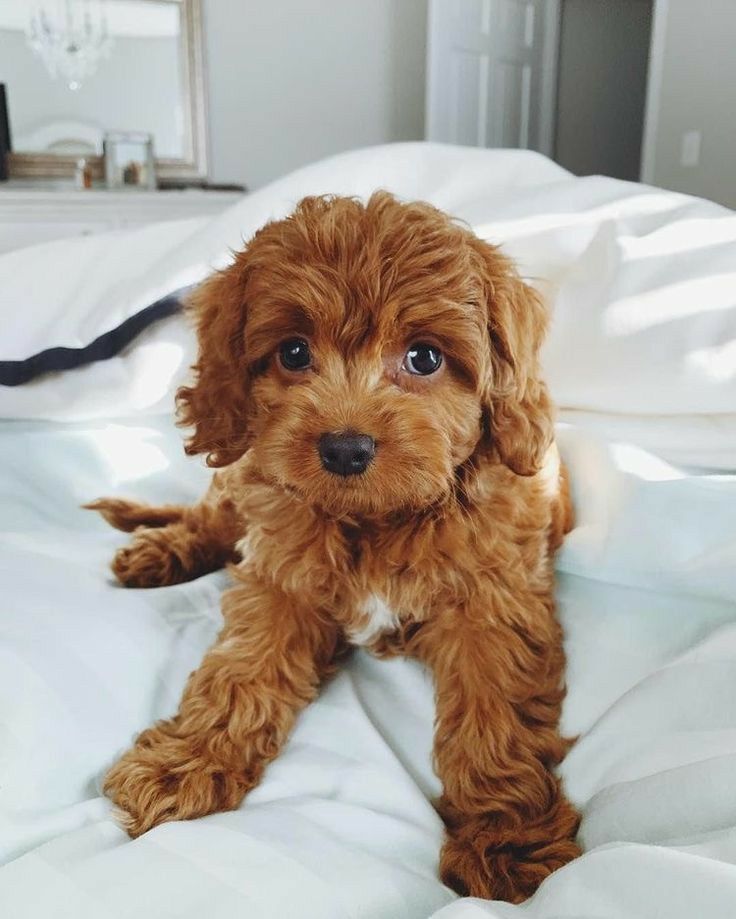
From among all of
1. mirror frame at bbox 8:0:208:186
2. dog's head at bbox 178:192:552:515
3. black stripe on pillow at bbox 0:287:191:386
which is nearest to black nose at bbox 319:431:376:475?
dog's head at bbox 178:192:552:515

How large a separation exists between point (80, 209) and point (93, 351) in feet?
12.0

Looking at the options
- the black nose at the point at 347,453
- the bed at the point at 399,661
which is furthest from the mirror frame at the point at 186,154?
the black nose at the point at 347,453

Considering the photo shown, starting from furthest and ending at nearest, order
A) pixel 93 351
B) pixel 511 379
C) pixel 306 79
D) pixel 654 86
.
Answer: pixel 306 79, pixel 654 86, pixel 93 351, pixel 511 379

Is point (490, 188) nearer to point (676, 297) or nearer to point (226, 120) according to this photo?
point (676, 297)

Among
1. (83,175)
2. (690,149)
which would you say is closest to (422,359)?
(690,149)

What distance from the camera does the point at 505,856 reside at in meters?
1.04

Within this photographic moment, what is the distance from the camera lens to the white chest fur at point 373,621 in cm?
129

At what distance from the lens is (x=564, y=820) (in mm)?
1068

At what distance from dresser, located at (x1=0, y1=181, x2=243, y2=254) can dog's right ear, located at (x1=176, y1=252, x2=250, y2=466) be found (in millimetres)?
3979

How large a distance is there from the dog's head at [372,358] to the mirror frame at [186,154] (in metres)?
5.01

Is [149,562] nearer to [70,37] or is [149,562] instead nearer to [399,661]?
[399,661]

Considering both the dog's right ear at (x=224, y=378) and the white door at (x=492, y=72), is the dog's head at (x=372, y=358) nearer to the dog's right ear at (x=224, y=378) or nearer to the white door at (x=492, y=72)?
the dog's right ear at (x=224, y=378)

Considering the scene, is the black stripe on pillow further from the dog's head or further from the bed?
the dog's head

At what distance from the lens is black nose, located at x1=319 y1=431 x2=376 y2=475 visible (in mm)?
1112
